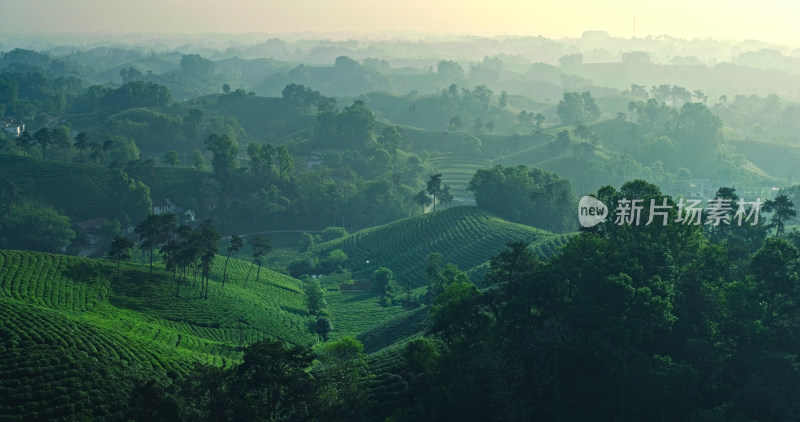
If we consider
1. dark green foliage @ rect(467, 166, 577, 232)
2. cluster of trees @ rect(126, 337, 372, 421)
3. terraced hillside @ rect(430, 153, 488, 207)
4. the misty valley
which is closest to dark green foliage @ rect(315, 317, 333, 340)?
the misty valley

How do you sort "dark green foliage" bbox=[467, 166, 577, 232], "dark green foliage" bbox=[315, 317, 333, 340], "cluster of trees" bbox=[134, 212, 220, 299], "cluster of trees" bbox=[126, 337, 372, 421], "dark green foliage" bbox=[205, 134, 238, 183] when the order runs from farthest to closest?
"dark green foliage" bbox=[205, 134, 238, 183] → "dark green foliage" bbox=[467, 166, 577, 232] → "dark green foliage" bbox=[315, 317, 333, 340] → "cluster of trees" bbox=[134, 212, 220, 299] → "cluster of trees" bbox=[126, 337, 372, 421]

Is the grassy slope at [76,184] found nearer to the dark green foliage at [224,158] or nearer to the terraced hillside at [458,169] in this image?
the dark green foliage at [224,158]

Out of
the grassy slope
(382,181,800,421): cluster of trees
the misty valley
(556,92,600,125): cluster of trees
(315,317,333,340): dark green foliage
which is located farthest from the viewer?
(556,92,600,125): cluster of trees

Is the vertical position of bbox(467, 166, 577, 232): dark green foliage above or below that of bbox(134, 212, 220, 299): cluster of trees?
below

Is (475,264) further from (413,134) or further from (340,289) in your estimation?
(413,134)

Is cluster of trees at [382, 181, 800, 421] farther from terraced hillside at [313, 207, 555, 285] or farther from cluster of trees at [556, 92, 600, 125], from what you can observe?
cluster of trees at [556, 92, 600, 125]

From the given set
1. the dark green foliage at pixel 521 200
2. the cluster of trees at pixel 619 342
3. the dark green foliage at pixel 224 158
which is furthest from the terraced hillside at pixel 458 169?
the cluster of trees at pixel 619 342
